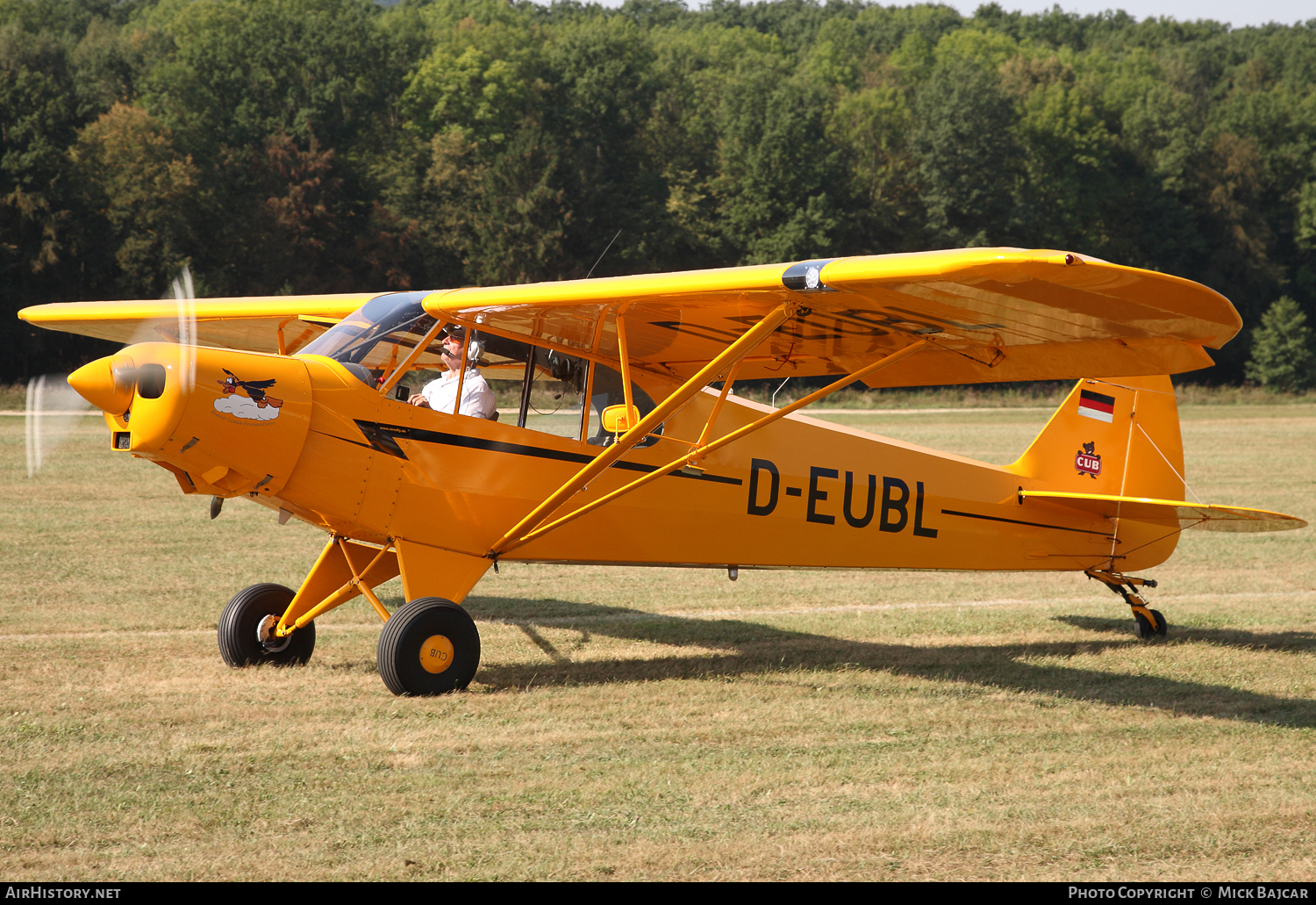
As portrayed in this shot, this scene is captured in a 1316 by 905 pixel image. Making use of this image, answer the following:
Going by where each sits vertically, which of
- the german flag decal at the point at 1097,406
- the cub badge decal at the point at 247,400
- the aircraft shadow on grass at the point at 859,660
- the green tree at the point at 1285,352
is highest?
the green tree at the point at 1285,352

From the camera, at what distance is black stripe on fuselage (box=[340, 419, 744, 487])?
6.74 m

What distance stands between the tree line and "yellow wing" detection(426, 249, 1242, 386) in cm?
4001

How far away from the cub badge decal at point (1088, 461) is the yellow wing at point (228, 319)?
18.4 ft

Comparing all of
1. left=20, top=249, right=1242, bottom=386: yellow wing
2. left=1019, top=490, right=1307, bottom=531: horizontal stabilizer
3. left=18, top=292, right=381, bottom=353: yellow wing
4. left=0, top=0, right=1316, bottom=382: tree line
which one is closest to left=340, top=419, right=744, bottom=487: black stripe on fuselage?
left=20, top=249, right=1242, bottom=386: yellow wing

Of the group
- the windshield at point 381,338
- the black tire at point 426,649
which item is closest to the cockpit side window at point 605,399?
the windshield at point 381,338

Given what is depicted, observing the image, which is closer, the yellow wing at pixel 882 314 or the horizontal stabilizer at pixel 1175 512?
the yellow wing at pixel 882 314

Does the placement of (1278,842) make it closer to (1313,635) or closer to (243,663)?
(1313,635)

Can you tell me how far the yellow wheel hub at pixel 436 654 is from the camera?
6.63 metres

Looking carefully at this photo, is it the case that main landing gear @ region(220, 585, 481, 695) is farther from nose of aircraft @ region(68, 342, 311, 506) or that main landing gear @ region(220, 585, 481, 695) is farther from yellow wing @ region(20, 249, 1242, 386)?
yellow wing @ region(20, 249, 1242, 386)

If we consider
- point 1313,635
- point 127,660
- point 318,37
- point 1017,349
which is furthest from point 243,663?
point 318,37

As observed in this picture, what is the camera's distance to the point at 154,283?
147 feet

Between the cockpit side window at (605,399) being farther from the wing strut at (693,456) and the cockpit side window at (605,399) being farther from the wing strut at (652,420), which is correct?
the wing strut at (693,456)
